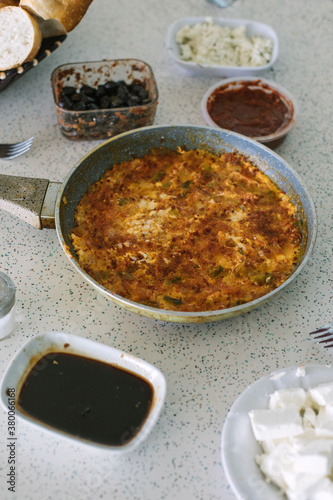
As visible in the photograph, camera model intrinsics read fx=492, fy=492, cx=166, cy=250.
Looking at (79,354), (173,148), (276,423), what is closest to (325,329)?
(276,423)

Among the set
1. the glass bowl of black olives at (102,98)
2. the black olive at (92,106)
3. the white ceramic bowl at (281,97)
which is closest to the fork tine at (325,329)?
the white ceramic bowl at (281,97)

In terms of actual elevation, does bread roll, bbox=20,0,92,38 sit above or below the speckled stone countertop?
above

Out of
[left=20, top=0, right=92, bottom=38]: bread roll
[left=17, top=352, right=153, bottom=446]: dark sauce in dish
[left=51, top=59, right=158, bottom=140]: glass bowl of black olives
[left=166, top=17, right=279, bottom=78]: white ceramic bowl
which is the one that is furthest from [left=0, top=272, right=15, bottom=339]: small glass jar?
[left=166, top=17, right=279, bottom=78]: white ceramic bowl

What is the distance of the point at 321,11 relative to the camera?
2562 mm

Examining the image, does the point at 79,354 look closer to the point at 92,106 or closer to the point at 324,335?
the point at 324,335

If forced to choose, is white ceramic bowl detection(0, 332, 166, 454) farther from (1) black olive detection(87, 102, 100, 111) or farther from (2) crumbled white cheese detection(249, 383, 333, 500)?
(1) black olive detection(87, 102, 100, 111)

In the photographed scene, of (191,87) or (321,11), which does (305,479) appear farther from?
(321,11)

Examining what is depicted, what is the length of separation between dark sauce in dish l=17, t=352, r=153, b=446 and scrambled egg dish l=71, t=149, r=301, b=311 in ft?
0.72

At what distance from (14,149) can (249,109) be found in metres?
0.89

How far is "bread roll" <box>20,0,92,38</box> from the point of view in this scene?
5.49 ft

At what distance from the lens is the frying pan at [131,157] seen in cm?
122

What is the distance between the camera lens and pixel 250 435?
1.06 meters

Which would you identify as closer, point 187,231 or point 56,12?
point 187,231

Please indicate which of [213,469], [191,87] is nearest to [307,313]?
[213,469]
